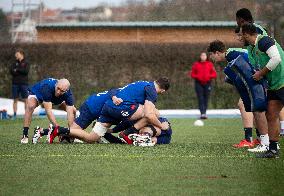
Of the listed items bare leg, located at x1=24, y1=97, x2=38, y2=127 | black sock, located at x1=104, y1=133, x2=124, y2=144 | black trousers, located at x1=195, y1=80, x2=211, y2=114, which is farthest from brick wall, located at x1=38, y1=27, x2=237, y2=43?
black sock, located at x1=104, y1=133, x2=124, y2=144

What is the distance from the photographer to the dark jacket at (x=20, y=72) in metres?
29.5

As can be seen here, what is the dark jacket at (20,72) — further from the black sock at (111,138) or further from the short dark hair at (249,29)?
the short dark hair at (249,29)

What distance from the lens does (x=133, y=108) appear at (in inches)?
663

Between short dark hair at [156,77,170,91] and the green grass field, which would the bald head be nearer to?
the green grass field

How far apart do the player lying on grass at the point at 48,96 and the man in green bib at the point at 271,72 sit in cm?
466

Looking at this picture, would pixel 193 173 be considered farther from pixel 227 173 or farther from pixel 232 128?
pixel 232 128

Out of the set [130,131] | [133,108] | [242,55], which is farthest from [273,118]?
[130,131]

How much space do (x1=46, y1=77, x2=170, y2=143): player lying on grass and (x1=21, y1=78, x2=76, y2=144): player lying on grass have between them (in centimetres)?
108

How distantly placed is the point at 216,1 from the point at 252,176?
108 feet

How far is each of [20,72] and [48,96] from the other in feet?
37.4

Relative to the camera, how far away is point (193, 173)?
1242 centimetres

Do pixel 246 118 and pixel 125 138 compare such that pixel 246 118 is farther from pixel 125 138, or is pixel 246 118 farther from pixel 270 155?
pixel 270 155

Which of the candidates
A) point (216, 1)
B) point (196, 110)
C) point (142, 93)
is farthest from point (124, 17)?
point (142, 93)

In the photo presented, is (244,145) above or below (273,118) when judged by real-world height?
below
